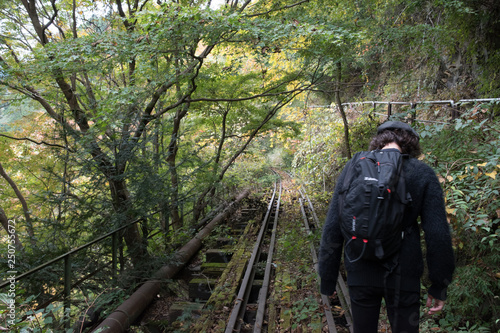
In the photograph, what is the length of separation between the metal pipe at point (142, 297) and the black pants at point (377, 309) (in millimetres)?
1978

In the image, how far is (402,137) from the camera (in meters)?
1.89

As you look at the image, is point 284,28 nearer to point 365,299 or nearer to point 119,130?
point 119,130

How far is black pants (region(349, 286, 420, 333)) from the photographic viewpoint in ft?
5.53

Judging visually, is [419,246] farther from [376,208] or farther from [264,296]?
[264,296]

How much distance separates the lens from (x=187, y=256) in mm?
6293

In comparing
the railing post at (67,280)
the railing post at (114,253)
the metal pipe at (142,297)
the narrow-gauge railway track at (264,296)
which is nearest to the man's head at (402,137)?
the narrow-gauge railway track at (264,296)

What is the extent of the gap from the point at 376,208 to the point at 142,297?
4035 mm

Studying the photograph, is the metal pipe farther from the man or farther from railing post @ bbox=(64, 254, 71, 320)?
the man

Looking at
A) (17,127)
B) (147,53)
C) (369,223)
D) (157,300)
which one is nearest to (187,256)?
(157,300)

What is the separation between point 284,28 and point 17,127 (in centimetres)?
906

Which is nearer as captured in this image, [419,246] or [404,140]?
[419,246]

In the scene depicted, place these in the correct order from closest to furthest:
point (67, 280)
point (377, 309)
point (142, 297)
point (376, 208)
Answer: point (376, 208) → point (377, 309) → point (67, 280) → point (142, 297)

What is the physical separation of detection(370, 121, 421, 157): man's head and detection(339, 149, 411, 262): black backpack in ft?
0.52

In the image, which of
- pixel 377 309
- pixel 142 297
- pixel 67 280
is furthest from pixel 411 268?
pixel 142 297
